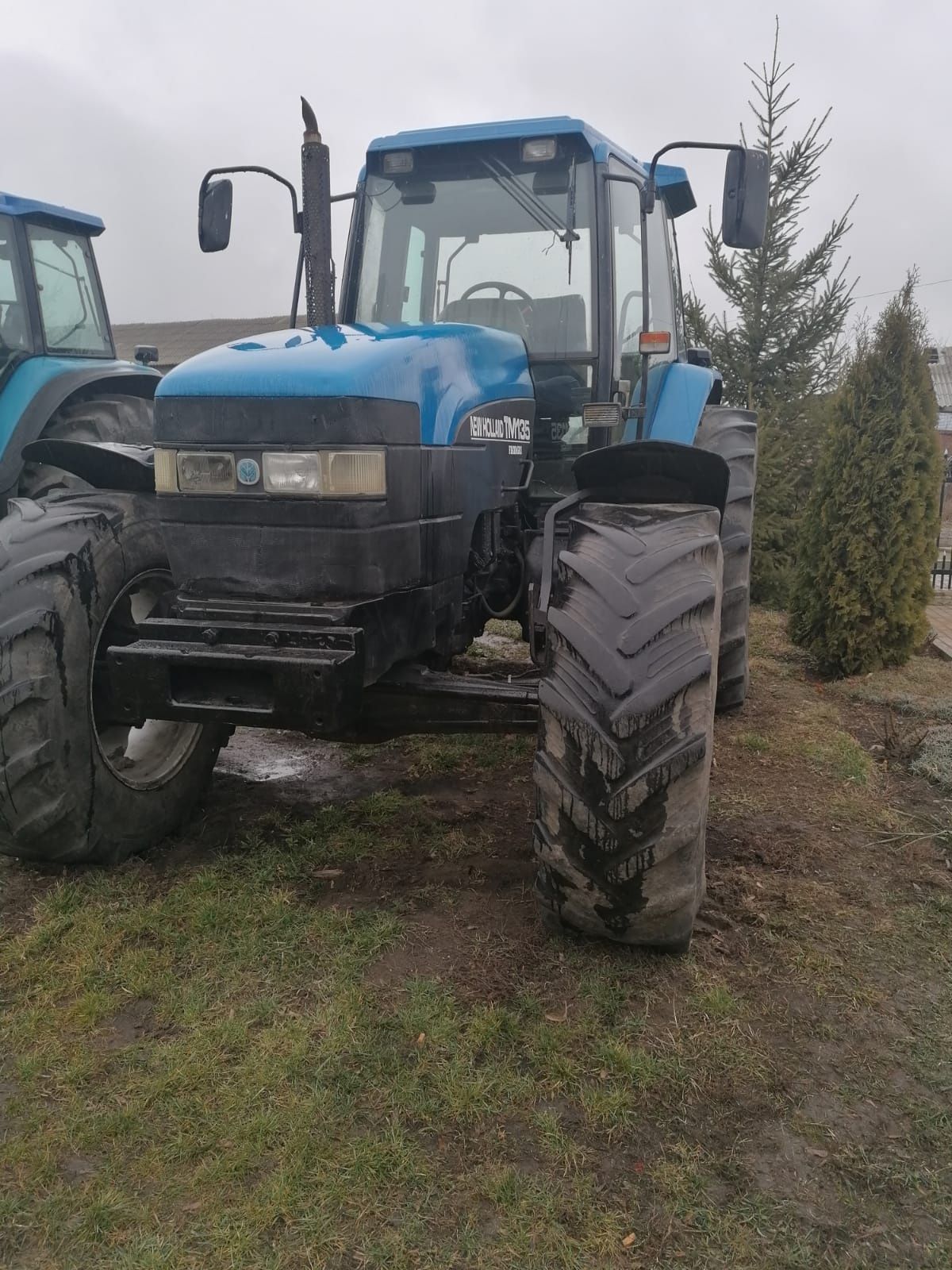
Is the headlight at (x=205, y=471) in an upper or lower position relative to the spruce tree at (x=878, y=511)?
upper

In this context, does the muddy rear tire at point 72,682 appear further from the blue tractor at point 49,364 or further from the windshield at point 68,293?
the windshield at point 68,293

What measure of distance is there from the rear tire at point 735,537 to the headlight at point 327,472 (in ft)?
7.80

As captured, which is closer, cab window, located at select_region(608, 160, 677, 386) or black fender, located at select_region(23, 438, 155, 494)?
black fender, located at select_region(23, 438, 155, 494)

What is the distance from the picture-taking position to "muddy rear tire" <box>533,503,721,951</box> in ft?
8.34

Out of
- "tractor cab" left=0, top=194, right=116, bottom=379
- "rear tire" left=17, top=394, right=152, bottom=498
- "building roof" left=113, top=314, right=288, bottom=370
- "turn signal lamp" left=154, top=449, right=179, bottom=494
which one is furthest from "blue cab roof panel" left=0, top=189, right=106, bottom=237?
"building roof" left=113, top=314, right=288, bottom=370

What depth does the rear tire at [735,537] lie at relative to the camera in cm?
488

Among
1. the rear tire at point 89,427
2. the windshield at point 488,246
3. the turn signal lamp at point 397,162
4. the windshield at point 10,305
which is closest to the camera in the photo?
the windshield at point 488,246

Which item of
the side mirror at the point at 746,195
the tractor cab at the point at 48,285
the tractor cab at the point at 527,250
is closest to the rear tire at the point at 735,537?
the tractor cab at the point at 527,250

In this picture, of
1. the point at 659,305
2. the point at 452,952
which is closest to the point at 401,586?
the point at 452,952

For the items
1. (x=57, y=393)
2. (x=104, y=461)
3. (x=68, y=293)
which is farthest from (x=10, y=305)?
(x=104, y=461)

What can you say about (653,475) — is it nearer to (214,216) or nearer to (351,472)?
(351,472)

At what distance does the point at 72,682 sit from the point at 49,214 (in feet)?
15.9

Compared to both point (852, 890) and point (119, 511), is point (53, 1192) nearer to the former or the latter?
point (119, 511)

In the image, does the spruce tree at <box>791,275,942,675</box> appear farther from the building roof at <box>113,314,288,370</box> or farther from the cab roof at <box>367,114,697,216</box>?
the building roof at <box>113,314,288,370</box>
